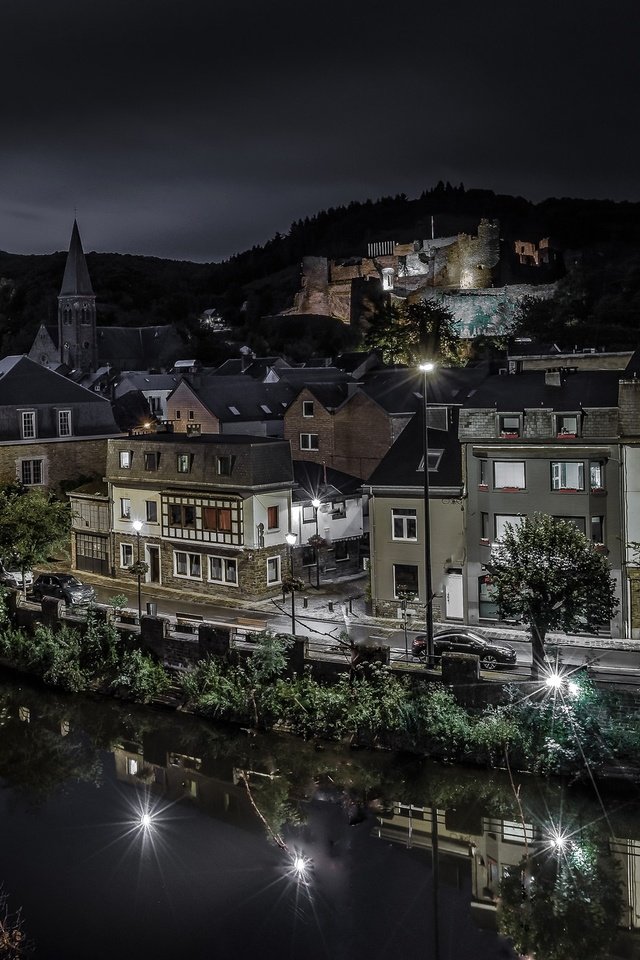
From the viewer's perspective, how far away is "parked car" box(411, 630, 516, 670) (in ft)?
81.4

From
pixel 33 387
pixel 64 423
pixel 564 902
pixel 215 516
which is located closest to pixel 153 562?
pixel 215 516

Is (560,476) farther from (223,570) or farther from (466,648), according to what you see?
(223,570)

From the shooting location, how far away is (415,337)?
261ft

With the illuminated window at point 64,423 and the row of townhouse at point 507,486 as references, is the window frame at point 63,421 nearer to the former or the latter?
the illuminated window at point 64,423

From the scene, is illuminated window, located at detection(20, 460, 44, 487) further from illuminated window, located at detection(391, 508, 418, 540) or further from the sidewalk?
illuminated window, located at detection(391, 508, 418, 540)

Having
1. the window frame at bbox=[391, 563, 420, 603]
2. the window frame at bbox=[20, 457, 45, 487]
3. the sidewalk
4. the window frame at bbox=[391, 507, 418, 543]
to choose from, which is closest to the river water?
the sidewalk


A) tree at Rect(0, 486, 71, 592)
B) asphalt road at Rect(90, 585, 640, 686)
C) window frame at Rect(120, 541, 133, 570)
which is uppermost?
tree at Rect(0, 486, 71, 592)

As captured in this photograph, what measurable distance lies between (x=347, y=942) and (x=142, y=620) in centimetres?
1307

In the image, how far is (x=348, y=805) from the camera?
20.9m

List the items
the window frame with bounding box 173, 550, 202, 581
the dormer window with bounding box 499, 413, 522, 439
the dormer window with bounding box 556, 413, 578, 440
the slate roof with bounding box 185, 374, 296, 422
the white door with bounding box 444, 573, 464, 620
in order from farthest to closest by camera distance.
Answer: the slate roof with bounding box 185, 374, 296, 422, the window frame with bounding box 173, 550, 202, 581, the white door with bounding box 444, 573, 464, 620, the dormer window with bounding box 499, 413, 522, 439, the dormer window with bounding box 556, 413, 578, 440

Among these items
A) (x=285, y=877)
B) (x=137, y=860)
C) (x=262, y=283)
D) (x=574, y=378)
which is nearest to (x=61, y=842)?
(x=137, y=860)

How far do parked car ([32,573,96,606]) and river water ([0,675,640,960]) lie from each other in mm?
8604

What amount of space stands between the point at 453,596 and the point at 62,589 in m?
13.8

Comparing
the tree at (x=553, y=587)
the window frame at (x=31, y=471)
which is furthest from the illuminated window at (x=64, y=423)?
the tree at (x=553, y=587)
